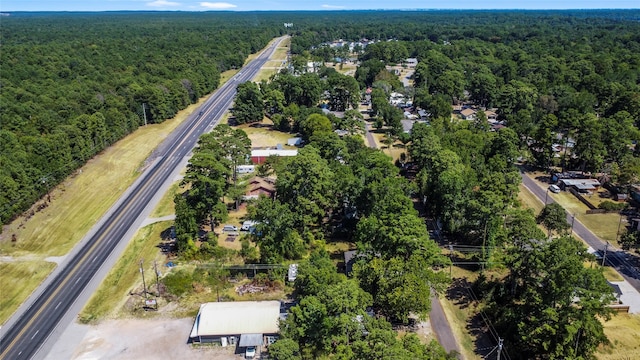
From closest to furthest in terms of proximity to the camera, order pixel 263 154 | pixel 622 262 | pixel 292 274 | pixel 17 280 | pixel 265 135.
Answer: pixel 292 274, pixel 17 280, pixel 622 262, pixel 263 154, pixel 265 135

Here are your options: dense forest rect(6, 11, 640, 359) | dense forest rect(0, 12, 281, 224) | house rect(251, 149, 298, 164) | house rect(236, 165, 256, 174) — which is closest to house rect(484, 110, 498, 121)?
dense forest rect(6, 11, 640, 359)

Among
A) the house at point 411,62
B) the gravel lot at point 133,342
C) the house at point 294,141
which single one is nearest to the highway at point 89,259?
the gravel lot at point 133,342

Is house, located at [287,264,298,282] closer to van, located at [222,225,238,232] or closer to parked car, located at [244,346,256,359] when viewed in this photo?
parked car, located at [244,346,256,359]

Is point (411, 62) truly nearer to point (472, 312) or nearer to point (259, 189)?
point (259, 189)

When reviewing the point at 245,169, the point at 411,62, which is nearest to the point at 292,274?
the point at 245,169

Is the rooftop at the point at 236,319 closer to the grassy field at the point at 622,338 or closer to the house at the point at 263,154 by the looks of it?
the grassy field at the point at 622,338

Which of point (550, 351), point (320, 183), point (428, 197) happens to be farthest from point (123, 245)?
point (550, 351)
